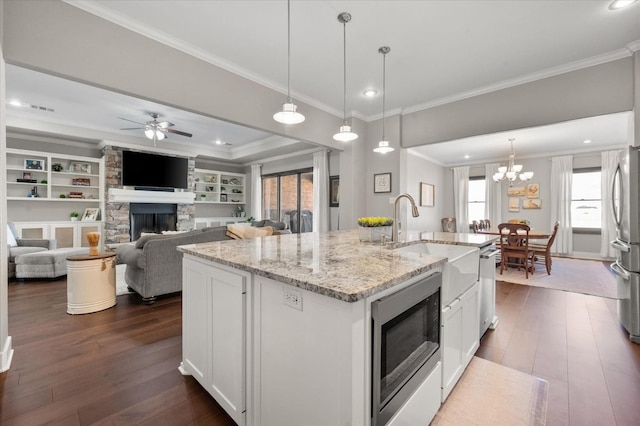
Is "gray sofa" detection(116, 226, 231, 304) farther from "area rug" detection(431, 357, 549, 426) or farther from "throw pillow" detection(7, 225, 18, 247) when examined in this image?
"area rug" detection(431, 357, 549, 426)

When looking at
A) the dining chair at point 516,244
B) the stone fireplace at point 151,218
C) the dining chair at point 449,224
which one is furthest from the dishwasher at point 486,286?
the stone fireplace at point 151,218

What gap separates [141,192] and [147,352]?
5.21 meters

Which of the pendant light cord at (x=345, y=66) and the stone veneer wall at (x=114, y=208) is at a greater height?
the pendant light cord at (x=345, y=66)

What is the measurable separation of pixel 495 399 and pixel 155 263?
11.7 ft

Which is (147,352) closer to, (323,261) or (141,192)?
(323,261)

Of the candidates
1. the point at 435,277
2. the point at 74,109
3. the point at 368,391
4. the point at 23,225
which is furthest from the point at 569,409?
the point at 23,225

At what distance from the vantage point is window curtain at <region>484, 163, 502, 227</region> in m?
7.81

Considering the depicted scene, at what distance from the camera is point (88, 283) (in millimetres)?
2996

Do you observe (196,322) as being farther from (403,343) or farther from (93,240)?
(93,240)

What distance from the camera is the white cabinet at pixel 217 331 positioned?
1.37 metres

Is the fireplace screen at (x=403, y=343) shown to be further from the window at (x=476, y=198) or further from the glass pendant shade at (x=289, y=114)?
the window at (x=476, y=198)

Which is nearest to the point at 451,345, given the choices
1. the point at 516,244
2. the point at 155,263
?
the point at 155,263

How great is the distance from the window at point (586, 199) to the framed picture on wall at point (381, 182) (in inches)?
220

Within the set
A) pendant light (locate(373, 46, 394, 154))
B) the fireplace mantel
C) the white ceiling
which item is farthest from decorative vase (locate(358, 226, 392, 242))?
the fireplace mantel
